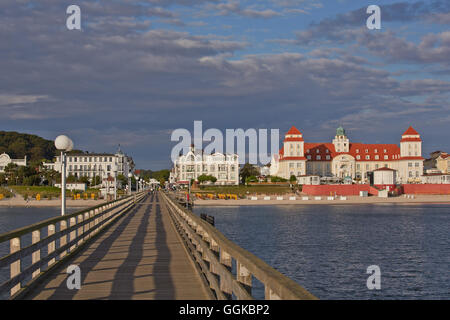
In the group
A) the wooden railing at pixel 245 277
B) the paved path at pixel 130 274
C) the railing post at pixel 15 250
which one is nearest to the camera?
the wooden railing at pixel 245 277

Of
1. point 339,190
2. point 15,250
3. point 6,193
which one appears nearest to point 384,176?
point 339,190

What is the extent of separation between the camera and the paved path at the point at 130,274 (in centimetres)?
941

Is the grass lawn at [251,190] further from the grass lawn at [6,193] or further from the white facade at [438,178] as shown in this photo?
the grass lawn at [6,193]

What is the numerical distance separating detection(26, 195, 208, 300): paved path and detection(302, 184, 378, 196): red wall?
373 feet

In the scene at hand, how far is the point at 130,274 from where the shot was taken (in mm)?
11453

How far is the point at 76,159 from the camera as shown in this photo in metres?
192

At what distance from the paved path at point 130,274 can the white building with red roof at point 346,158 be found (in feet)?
478

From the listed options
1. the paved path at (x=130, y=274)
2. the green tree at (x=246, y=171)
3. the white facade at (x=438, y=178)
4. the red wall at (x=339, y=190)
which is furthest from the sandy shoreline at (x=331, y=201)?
the paved path at (x=130, y=274)

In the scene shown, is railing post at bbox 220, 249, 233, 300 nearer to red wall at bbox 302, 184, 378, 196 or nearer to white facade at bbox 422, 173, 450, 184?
red wall at bbox 302, 184, 378, 196

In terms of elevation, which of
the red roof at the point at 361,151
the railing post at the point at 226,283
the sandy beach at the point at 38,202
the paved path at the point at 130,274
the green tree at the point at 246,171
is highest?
the red roof at the point at 361,151
